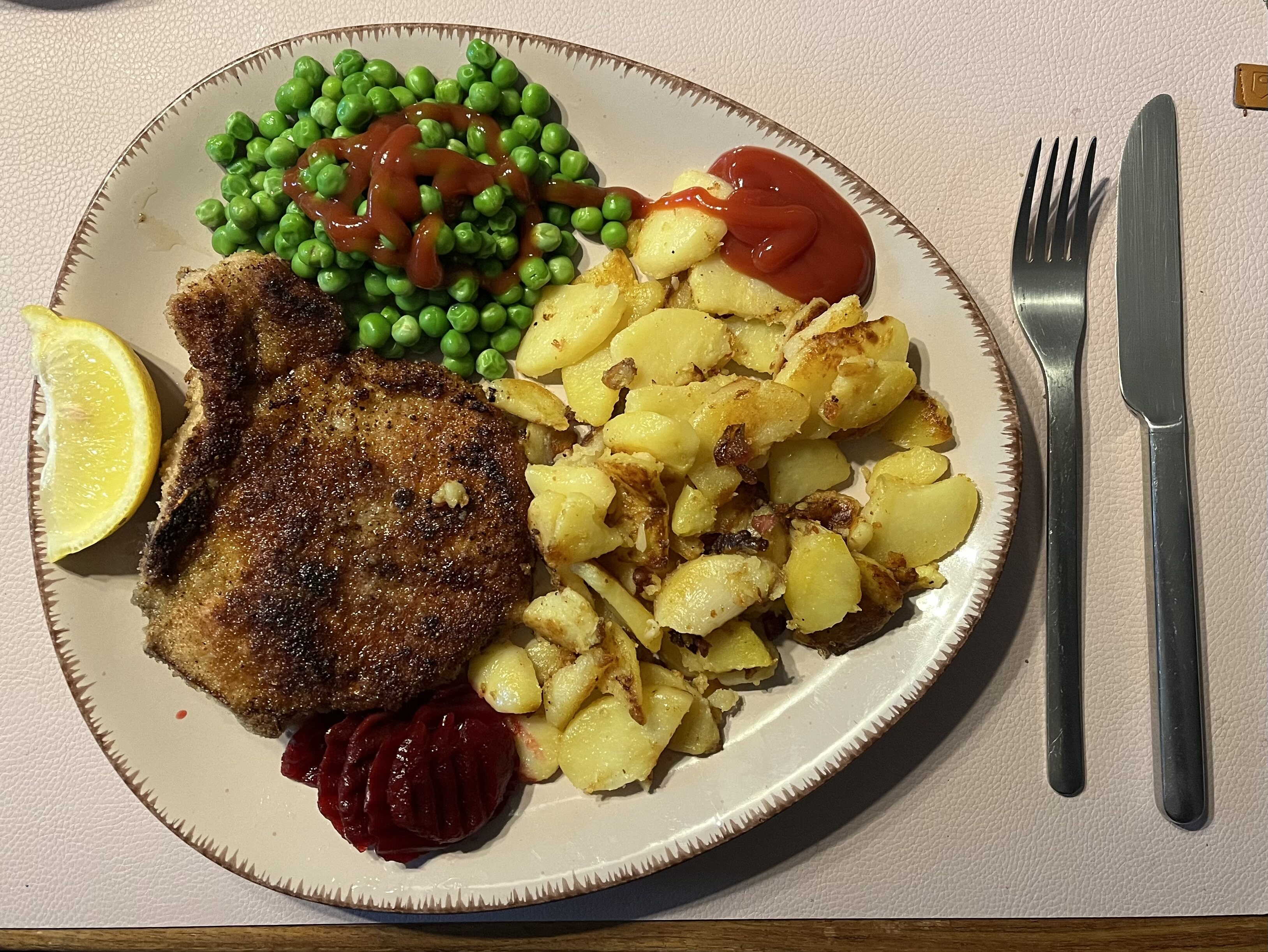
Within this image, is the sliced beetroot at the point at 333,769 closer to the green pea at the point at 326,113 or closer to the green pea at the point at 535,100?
the green pea at the point at 326,113

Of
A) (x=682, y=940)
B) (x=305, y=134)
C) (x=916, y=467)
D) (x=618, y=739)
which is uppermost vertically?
(x=305, y=134)

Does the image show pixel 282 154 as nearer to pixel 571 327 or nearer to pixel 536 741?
pixel 571 327

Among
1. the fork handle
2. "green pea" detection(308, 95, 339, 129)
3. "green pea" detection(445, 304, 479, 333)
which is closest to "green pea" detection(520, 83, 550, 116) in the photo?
"green pea" detection(308, 95, 339, 129)

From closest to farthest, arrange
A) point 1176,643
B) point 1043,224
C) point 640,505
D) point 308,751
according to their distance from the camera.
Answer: point 640,505
point 308,751
point 1176,643
point 1043,224

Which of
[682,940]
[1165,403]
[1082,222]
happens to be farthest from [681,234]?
[682,940]

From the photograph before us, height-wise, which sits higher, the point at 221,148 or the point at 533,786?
the point at 221,148

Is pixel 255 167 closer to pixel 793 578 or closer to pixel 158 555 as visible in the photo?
pixel 158 555

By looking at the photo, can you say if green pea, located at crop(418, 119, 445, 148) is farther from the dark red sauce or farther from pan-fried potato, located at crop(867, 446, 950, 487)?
pan-fried potato, located at crop(867, 446, 950, 487)
